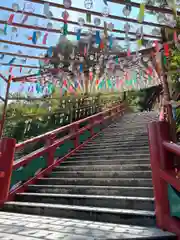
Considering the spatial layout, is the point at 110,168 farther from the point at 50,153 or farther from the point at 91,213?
the point at 91,213

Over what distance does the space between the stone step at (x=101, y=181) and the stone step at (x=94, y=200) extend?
0.74 metres

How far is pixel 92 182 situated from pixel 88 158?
205cm

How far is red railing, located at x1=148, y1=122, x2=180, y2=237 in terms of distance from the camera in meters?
3.02

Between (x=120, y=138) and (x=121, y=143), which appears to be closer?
(x=121, y=143)

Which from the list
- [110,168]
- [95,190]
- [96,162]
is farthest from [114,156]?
[95,190]

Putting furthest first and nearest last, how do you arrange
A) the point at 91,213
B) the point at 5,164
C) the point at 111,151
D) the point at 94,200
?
1. the point at 111,151
2. the point at 5,164
3. the point at 94,200
4. the point at 91,213

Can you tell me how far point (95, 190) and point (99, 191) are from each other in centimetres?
10

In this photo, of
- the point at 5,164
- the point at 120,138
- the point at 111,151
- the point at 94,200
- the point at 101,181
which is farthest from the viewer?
the point at 120,138

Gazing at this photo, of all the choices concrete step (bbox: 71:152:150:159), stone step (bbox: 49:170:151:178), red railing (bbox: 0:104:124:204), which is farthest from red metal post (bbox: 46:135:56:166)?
concrete step (bbox: 71:152:150:159)

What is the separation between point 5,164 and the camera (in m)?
5.03

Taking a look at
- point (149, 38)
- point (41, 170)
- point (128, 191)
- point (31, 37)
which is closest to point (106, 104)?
point (149, 38)

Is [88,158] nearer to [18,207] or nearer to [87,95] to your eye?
[18,207]

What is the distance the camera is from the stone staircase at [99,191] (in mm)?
3879

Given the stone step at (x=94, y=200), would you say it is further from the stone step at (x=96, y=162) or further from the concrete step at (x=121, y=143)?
the concrete step at (x=121, y=143)
